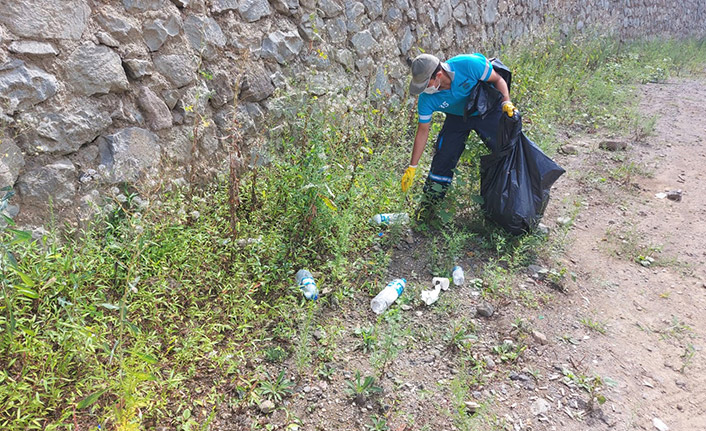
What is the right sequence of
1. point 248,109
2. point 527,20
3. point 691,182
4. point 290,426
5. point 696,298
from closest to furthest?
1. point 290,426
2. point 696,298
3. point 248,109
4. point 691,182
5. point 527,20

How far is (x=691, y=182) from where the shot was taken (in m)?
4.73

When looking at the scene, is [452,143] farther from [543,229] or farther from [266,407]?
[266,407]

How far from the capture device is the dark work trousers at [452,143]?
3319mm

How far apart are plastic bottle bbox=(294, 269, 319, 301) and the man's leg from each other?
3.83 ft

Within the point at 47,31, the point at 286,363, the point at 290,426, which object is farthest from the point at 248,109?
the point at 290,426

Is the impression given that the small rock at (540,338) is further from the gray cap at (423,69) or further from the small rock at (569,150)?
the small rock at (569,150)

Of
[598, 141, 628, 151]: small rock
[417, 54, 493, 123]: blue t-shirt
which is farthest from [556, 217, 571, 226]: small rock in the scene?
[598, 141, 628, 151]: small rock

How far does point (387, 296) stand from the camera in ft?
9.10

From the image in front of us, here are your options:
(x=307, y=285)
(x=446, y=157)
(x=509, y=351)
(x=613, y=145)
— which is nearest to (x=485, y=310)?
(x=509, y=351)

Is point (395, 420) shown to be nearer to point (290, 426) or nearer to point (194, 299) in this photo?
point (290, 426)

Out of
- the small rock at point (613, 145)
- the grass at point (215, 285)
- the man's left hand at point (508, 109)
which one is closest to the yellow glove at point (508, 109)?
the man's left hand at point (508, 109)

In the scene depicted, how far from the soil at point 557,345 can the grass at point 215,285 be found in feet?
0.22

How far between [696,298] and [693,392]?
3.20 feet

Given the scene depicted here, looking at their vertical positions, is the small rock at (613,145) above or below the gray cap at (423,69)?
below
